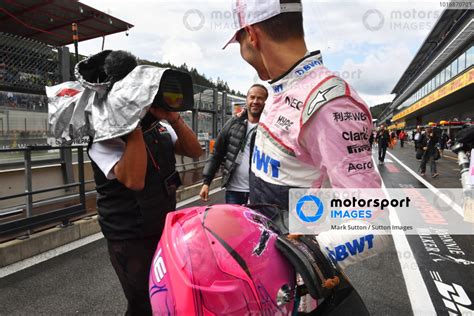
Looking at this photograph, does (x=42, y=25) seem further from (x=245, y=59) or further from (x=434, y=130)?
(x=434, y=130)

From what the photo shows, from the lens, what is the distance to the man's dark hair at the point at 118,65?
160cm

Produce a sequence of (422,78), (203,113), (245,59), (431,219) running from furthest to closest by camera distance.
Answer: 1. (422,78)
2. (203,113)
3. (431,219)
4. (245,59)

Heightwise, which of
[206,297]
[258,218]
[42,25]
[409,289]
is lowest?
[409,289]

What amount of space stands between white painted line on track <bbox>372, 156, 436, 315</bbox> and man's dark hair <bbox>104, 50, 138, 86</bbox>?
6.87 feet

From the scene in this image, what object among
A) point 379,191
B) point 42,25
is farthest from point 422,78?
point 379,191

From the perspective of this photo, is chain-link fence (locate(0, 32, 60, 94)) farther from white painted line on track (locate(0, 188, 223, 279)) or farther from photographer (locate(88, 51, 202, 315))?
photographer (locate(88, 51, 202, 315))

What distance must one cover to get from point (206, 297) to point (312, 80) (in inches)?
31.7

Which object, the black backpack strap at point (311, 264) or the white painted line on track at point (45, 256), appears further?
the white painted line on track at point (45, 256)

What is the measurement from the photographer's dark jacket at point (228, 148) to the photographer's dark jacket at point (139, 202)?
1.73m

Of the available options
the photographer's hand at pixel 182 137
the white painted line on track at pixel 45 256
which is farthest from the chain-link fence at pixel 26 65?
the photographer's hand at pixel 182 137

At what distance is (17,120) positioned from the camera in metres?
5.91

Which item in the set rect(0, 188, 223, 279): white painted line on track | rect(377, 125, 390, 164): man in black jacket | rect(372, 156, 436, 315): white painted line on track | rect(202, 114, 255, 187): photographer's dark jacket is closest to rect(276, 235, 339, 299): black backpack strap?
rect(372, 156, 436, 315): white painted line on track

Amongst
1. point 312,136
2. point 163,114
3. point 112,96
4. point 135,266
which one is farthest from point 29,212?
point 312,136

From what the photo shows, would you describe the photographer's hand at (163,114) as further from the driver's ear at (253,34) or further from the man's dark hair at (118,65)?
the driver's ear at (253,34)
